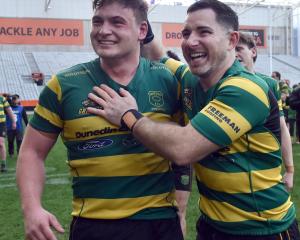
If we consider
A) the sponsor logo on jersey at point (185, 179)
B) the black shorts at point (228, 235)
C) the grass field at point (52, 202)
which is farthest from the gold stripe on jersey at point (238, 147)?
the grass field at point (52, 202)

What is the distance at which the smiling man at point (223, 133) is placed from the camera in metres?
2.36

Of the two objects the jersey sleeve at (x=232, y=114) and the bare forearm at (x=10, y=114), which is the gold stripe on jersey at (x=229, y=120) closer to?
the jersey sleeve at (x=232, y=114)

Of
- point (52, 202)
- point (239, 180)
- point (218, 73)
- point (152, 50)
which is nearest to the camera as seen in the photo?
point (239, 180)

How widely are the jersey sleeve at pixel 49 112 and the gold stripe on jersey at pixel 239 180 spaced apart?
2.74 feet

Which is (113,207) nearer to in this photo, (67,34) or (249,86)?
(249,86)

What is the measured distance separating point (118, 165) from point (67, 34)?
124 ft

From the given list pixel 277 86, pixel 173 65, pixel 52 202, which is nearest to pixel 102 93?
pixel 173 65

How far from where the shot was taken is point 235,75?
2.46 meters

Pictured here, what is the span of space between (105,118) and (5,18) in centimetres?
3768

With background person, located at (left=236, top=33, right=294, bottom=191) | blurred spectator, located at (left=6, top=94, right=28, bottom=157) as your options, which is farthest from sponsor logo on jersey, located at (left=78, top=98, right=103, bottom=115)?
blurred spectator, located at (left=6, top=94, right=28, bottom=157)

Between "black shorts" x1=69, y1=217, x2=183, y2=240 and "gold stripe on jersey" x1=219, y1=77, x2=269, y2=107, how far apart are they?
0.80m

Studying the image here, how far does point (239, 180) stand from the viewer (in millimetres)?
2465

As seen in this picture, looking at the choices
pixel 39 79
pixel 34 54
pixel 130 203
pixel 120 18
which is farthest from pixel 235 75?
pixel 34 54

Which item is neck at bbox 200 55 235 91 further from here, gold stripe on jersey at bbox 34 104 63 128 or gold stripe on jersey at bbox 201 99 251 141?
gold stripe on jersey at bbox 34 104 63 128
